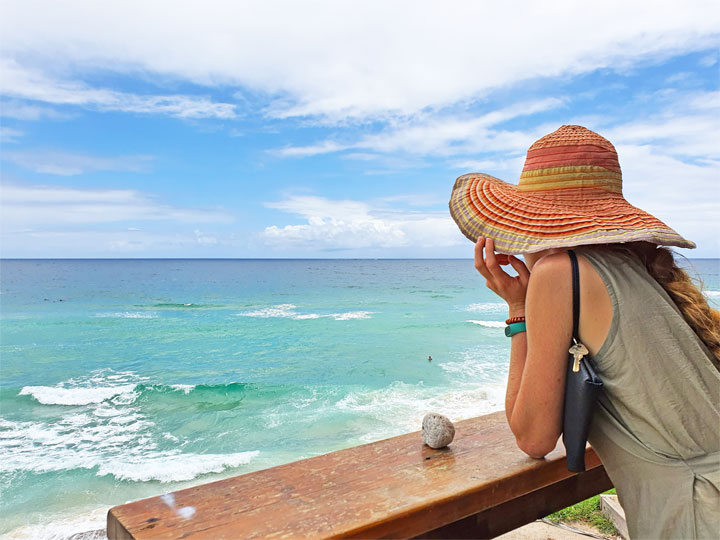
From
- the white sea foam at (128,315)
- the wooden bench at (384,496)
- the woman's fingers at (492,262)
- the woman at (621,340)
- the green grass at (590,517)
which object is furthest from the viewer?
the white sea foam at (128,315)

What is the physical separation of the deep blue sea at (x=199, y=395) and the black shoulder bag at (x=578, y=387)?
1.86 feet

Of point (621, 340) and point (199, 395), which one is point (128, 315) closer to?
point (199, 395)

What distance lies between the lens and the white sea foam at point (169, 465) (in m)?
7.36

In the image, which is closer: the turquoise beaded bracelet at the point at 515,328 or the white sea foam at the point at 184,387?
the turquoise beaded bracelet at the point at 515,328

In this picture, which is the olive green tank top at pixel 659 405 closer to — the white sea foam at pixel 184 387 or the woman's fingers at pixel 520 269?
the woman's fingers at pixel 520 269

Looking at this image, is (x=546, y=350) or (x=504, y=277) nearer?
(x=546, y=350)

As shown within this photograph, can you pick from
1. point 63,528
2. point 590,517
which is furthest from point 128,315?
point 590,517

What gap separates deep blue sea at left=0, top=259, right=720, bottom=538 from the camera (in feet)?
24.0

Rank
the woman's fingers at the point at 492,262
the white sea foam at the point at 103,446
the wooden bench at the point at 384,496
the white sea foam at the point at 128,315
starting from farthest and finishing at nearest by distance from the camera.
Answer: the white sea foam at the point at 128,315, the white sea foam at the point at 103,446, the woman's fingers at the point at 492,262, the wooden bench at the point at 384,496

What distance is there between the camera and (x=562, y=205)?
151 centimetres

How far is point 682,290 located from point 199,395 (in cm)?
1177

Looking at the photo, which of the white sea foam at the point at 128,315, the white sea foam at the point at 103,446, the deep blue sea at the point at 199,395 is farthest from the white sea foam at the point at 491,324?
the white sea foam at the point at 128,315

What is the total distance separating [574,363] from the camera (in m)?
1.34

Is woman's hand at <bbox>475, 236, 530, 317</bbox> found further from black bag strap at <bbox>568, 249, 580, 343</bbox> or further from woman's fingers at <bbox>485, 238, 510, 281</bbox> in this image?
black bag strap at <bbox>568, 249, 580, 343</bbox>
